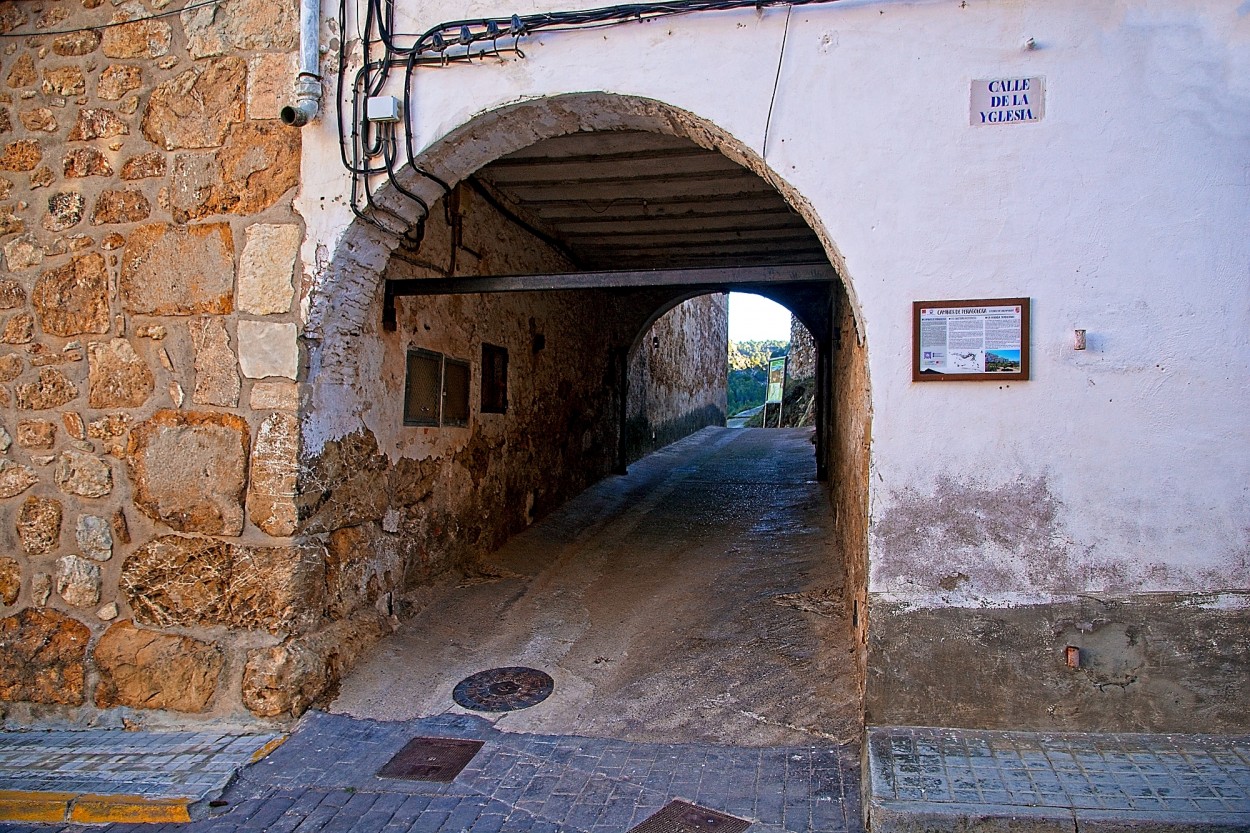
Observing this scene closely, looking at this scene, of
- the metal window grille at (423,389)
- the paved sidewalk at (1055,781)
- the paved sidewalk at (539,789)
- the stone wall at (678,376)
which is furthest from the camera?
the stone wall at (678,376)

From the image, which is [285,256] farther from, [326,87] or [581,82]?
[581,82]

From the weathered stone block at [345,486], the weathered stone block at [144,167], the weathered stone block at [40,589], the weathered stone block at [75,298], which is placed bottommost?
the weathered stone block at [40,589]

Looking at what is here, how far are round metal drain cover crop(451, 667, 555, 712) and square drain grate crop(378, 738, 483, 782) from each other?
27cm

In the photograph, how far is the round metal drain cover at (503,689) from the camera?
11.8ft

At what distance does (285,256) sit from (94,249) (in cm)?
97

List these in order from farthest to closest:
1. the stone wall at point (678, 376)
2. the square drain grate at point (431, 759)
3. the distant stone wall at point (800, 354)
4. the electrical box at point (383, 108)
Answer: the distant stone wall at point (800, 354), the stone wall at point (678, 376), the electrical box at point (383, 108), the square drain grate at point (431, 759)

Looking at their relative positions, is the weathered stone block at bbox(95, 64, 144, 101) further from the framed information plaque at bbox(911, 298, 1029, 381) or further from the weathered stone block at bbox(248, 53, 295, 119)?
the framed information plaque at bbox(911, 298, 1029, 381)

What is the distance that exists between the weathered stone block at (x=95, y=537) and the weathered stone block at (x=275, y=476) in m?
Result: 0.71

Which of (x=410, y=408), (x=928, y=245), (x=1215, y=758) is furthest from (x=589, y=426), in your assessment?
(x=1215, y=758)

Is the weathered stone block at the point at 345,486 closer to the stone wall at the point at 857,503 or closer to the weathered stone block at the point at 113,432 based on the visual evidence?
the weathered stone block at the point at 113,432

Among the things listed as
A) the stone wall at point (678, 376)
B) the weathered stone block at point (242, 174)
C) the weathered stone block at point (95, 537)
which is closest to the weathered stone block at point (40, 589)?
the weathered stone block at point (95, 537)

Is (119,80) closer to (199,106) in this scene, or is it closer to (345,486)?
(199,106)

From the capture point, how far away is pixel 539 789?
2926mm

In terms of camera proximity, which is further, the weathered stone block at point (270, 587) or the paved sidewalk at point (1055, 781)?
the weathered stone block at point (270, 587)
